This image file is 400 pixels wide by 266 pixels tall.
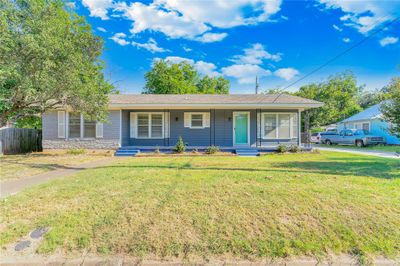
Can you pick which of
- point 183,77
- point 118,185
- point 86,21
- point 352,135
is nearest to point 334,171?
point 118,185

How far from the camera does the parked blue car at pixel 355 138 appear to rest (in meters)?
18.5

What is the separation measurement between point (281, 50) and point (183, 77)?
1842 centimetres

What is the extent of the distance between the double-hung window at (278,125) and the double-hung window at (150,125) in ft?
22.3

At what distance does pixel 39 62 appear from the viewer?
804cm

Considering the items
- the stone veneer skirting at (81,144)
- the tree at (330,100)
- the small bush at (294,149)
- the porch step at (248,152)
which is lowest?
the porch step at (248,152)

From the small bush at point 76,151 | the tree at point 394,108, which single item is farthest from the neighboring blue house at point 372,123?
the small bush at point 76,151

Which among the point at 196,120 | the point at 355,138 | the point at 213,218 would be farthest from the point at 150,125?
the point at 355,138

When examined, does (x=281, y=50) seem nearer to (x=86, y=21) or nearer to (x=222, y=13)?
(x=222, y=13)

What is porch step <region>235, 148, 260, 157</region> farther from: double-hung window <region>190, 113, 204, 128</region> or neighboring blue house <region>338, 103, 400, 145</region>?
neighboring blue house <region>338, 103, 400, 145</region>

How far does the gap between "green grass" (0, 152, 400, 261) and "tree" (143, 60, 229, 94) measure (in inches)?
1013

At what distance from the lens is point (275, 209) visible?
382 centimetres

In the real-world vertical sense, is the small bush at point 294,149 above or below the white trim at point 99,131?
below

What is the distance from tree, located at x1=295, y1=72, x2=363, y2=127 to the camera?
28531mm

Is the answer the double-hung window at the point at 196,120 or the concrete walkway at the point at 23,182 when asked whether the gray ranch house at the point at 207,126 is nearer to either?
the double-hung window at the point at 196,120
